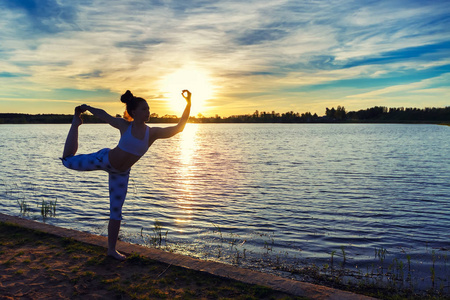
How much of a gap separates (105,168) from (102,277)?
1632 mm

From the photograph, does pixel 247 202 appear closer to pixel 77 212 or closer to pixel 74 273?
pixel 77 212

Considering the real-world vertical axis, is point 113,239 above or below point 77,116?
below

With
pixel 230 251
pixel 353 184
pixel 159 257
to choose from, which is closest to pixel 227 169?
pixel 353 184

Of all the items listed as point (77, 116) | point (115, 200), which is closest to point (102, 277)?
point (115, 200)

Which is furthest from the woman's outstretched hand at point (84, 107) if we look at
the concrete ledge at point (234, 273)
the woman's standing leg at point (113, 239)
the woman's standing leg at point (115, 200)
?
the concrete ledge at point (234, 273)

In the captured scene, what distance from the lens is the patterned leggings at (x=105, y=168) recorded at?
→ 17.0 feet

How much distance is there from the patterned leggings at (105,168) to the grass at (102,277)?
900mm

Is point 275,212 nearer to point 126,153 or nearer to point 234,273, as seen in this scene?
point 234,273

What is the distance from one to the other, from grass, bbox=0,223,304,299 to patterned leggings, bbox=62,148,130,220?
0.90 metres

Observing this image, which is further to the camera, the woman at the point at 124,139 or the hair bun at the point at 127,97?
the hair bun at the point at 127,97

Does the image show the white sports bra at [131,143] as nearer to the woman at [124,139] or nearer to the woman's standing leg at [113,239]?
the woman at [124,139]

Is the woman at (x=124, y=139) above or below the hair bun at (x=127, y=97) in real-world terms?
below

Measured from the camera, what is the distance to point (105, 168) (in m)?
5.26

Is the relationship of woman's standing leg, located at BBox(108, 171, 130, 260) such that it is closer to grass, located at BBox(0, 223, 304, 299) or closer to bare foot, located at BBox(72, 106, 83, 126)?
grass, located at BBox(0, 223, 304, 299)
